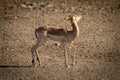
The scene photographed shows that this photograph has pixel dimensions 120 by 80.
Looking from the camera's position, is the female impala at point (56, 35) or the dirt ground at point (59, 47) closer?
the dirt ground at point (59, 47)

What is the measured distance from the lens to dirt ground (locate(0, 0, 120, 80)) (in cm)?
1009

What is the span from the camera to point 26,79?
382 inches

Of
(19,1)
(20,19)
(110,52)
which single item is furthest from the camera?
(19,1)

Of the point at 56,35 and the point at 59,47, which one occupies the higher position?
the point at 56,35

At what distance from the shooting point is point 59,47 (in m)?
11.7

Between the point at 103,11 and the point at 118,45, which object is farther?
the point at 103,11

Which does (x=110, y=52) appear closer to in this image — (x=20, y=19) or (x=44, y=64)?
(x=44, y=64)

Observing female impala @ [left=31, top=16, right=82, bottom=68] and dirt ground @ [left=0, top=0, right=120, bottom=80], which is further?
female impala @ [left=31, top=16, right=82, bottom=68]

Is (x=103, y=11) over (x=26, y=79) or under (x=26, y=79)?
over

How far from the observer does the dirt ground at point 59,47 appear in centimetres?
1009

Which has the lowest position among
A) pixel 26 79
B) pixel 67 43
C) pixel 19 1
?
pixel 26 79

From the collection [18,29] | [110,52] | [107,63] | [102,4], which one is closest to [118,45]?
[110,52]

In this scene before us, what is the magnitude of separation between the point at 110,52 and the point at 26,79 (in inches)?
108

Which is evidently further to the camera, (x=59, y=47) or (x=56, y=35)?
(x=59, y=47)
